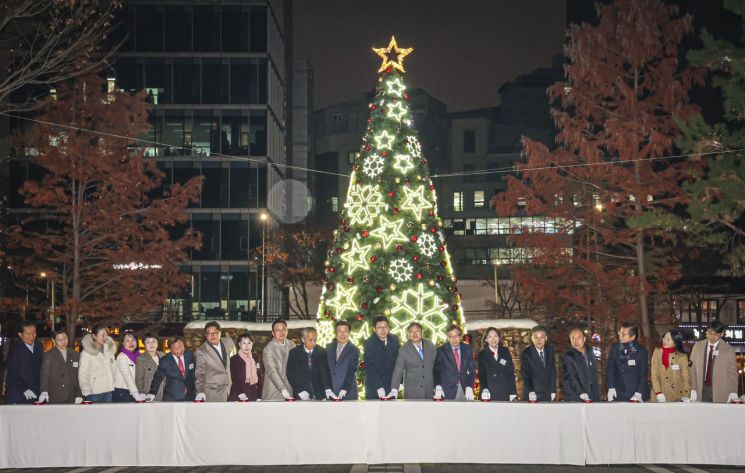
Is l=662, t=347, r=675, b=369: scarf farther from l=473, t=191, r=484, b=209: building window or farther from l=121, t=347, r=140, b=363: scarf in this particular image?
l=473, t=191, r=484, b=209: building window

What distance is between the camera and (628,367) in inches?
523

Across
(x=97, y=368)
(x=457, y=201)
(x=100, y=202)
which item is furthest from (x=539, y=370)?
(x=457, y=201)

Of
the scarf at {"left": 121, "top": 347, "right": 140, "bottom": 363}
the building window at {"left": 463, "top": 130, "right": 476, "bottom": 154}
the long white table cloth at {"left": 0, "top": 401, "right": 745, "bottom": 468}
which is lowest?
the long white table cloth at {"left": 0, "top": 401, "right": 745, "bottom": 468}

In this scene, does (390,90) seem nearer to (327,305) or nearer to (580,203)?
(327,305)

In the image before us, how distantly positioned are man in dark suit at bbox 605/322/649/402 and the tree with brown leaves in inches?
835

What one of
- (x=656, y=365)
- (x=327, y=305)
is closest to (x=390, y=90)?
(x=327, y=305)

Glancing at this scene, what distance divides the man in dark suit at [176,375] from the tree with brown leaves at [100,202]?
1800 centimetres

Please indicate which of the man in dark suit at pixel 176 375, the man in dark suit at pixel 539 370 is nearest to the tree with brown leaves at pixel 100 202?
the man in dark suit at pixel 176 375

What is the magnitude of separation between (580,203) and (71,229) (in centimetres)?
1587

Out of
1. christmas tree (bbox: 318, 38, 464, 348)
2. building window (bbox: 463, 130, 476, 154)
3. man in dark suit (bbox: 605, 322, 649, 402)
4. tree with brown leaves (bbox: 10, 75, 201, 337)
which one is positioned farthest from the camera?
building window (bbox: 463, 130, 476, 154)

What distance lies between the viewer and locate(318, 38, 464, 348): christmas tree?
701 inches

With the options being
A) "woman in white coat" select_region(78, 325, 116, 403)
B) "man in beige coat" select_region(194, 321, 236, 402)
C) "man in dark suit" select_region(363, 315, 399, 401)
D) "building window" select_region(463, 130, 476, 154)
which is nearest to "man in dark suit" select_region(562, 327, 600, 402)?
"man in dark suit" select_region(363, 315, 399, 401)

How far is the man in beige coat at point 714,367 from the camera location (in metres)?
13.7

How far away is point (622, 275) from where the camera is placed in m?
27.8
